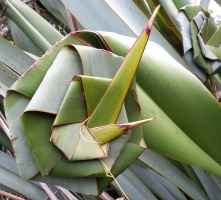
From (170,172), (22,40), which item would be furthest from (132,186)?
(22,40)

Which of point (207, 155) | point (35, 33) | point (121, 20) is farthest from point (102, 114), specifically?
point (35, 33)

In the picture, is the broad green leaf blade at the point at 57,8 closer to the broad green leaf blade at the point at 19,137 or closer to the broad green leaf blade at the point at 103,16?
the broad green leaf blade at the point at 103,16

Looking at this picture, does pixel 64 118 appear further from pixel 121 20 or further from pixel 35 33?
pixel 35 33

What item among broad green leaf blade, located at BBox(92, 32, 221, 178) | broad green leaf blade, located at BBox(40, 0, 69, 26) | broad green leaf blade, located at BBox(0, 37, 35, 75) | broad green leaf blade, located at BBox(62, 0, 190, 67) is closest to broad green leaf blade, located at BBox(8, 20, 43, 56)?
broad green leaf blade, located at BBox(40, 0, 69, 26)

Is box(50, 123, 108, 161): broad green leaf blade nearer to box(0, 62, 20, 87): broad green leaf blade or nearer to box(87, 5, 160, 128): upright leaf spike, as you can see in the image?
box(87, 5, 160, 128): upright leaf spike

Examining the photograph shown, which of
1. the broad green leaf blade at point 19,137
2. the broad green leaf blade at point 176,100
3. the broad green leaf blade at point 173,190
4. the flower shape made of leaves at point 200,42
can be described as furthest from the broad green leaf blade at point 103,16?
the broad green leaf blade at point 173,190

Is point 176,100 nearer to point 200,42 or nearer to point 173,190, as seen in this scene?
point 200,42
